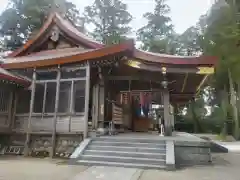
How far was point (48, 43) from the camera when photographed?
37.5 ft

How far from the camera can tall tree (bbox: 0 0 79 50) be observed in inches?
885

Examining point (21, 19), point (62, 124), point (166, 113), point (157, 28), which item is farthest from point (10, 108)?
point (157, 28)

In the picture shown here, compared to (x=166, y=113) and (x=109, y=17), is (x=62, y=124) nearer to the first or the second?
(x=166, y=113)

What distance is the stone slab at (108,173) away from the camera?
16.6ft

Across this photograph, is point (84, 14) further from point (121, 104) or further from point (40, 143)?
point (40, 143)

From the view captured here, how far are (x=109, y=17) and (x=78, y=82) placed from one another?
26575 mm

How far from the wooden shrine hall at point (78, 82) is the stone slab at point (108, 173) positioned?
2395 millimetres

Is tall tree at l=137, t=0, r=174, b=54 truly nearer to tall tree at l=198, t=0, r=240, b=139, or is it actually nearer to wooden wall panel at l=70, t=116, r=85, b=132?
tall tree at l=198, t=0, r=240, b=139

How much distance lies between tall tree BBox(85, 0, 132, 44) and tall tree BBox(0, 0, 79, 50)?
10045 millimetres

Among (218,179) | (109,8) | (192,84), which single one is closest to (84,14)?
(109,8)

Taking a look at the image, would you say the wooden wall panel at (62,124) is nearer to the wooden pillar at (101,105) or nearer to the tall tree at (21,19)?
the wooden pillar at (101,105)

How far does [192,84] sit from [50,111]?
615 centimetres

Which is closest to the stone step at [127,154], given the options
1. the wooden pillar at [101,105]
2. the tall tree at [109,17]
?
the wooden pillar at [101,105]

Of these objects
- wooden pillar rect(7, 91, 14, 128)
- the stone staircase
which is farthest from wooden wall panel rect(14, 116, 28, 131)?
the stone staircase
